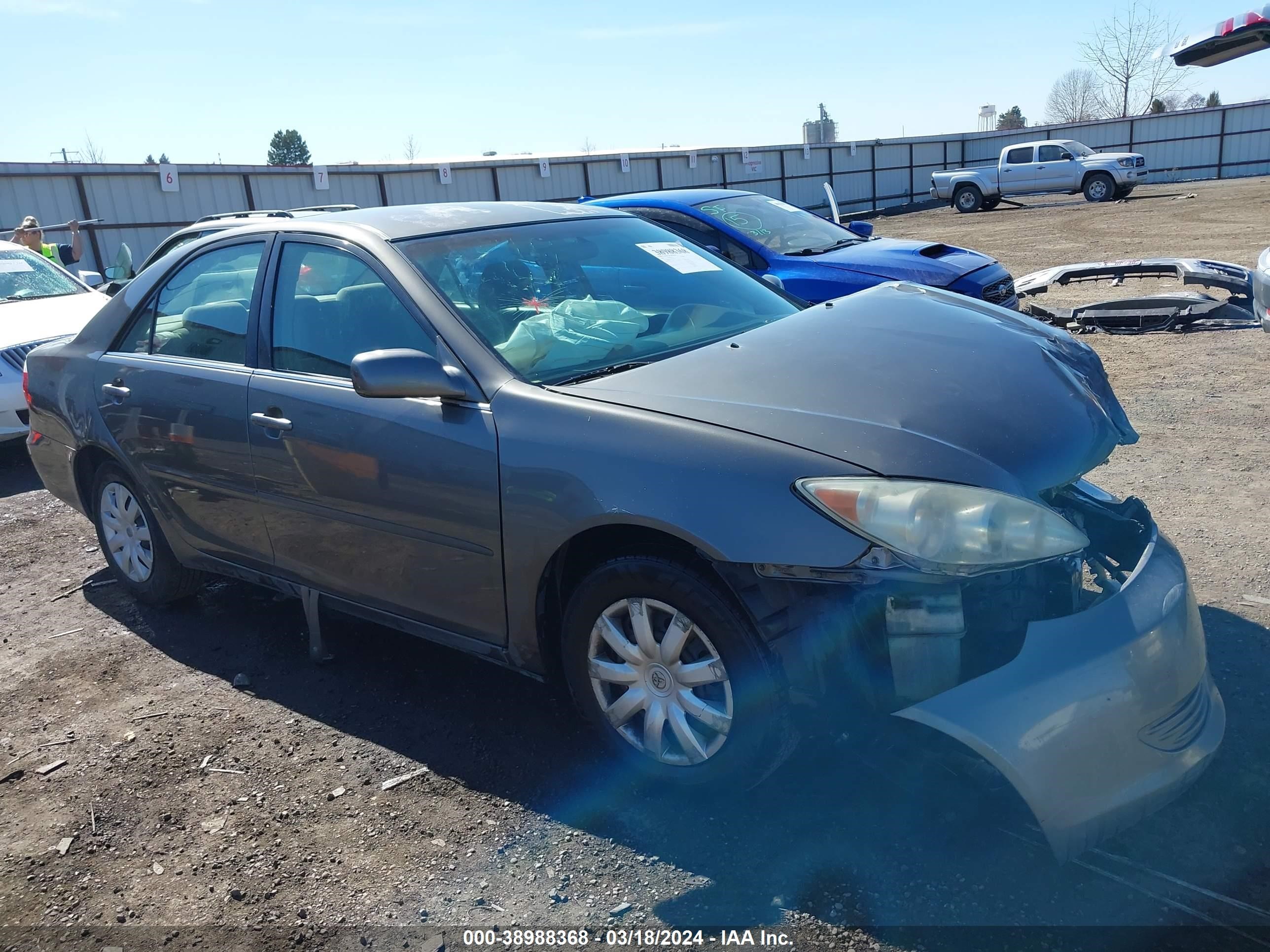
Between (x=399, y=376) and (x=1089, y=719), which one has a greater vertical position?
(x=399, y=376)

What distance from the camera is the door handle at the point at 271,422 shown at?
3.48 meters

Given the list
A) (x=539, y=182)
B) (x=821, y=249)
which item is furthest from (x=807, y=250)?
(x=539, y=182)

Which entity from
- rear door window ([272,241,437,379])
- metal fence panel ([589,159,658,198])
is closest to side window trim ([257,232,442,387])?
rear door window ([272,241,437,379])

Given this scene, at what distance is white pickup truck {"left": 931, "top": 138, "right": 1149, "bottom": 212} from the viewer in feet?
92.8

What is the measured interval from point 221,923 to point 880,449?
207cm

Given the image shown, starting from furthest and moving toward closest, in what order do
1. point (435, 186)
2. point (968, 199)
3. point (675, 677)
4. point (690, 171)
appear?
1. point (968, 199)
2. point (690, 171)
3. point (435, 186)
4. point (675, 677)

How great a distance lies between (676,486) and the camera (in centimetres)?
259

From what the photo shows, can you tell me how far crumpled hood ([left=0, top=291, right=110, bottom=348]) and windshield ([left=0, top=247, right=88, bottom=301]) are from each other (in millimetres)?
131

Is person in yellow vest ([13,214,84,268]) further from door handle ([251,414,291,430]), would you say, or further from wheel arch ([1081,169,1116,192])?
wheel arch ([1081,169,1116,192])

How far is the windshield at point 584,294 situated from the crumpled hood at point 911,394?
0.63 feet

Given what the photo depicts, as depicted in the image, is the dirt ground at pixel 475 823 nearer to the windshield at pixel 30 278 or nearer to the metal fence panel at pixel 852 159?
the windshield at pixel 30 278

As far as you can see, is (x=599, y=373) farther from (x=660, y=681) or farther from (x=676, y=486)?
(x=660, y=681)

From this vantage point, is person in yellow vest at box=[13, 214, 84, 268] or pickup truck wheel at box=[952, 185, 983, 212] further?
pickup truck wheel at box=[952, 185, 983, 212]

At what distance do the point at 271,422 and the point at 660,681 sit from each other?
1.70 m
